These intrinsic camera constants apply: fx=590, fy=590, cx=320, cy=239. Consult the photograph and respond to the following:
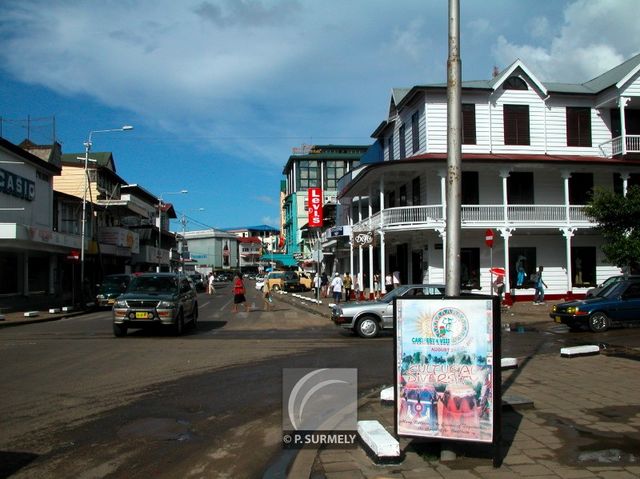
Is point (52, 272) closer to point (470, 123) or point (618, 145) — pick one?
point (470, 123)

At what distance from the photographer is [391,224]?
28219 millimetres

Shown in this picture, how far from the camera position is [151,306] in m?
16.2

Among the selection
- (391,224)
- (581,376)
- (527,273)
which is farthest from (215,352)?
(527,273)

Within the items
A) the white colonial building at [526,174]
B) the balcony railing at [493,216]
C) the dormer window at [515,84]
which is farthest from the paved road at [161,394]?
the dormer window at [515,84]

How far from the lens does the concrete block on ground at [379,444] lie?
5.25m

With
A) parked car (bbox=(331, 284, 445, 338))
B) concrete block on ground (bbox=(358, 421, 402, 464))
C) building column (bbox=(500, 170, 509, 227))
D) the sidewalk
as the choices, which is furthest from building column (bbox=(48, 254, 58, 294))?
concrete block on ground (bbox=(358, 421, 402, 464))

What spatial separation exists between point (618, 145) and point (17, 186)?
3094cm

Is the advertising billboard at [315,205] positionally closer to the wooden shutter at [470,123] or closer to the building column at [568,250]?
the wooden shutter at [470,123]

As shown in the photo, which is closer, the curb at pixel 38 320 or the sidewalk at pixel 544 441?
the sidewalk at pixel 544 441

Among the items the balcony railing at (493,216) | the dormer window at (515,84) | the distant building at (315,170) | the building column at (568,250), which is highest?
the distant building at (315,170)

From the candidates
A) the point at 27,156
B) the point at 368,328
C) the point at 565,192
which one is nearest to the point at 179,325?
the point at 368,328

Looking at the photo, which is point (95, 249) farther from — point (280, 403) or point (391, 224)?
point (280, 403)

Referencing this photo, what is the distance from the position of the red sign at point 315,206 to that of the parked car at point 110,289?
2261 cm

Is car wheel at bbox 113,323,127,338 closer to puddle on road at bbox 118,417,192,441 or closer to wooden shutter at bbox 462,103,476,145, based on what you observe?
puddle on road at bbox 118,417,192,441
